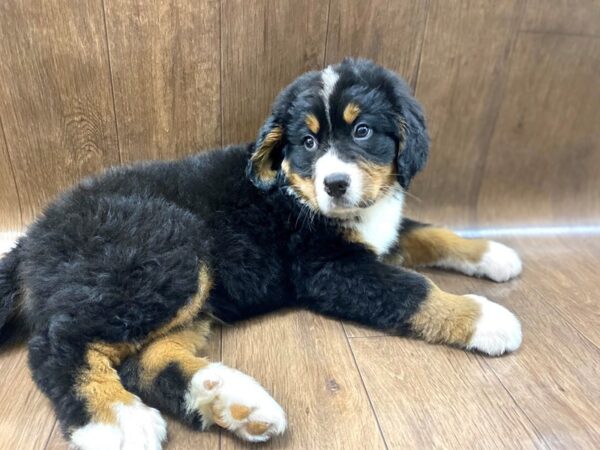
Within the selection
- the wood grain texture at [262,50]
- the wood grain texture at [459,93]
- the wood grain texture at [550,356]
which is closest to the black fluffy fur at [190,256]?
the wood grain texture at [262,50]

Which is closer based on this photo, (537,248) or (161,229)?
(161,229)

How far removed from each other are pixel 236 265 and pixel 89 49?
4.33ft

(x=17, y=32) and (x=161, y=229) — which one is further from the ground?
(x=17, y=32)

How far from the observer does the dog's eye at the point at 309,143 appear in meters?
2.07

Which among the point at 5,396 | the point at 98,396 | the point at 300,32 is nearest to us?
the point at 98,396

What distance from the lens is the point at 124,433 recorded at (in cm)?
153

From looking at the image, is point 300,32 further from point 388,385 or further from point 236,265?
point 388,385

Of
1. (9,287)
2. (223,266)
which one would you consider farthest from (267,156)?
(9,287)

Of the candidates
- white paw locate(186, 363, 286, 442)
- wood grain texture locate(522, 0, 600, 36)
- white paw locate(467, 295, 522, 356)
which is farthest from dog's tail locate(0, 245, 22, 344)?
wood grain texture locate(522, 0, 600, 36)

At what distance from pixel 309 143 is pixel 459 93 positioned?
1136 millimetres

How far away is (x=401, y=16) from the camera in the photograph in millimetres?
2508

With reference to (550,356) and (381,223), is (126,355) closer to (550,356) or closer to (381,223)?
(381,223)

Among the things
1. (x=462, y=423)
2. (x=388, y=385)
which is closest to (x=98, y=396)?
(x=388, y=385)

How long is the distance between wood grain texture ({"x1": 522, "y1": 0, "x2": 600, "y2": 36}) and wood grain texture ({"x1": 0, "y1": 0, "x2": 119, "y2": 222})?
7.47 ft
